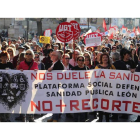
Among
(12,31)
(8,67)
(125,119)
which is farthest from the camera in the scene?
(12,31)

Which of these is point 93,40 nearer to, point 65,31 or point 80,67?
point 65,31

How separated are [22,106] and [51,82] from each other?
0.78 m

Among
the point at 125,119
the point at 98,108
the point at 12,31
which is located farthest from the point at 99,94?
the point at 12,31

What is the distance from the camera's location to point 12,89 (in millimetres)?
6789

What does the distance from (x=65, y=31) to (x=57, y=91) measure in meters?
2.88

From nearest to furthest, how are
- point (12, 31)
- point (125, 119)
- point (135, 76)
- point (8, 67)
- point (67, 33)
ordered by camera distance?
point (135, 76) → point (8, 67) → point (125, 119) → point (67, 33) → point (12, 31)

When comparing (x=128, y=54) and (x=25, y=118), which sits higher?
(x=128, y=54)

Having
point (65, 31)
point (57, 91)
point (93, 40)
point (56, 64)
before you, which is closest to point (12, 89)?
point (57, 91)

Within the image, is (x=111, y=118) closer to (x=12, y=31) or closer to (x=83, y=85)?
(x=83, y=85)

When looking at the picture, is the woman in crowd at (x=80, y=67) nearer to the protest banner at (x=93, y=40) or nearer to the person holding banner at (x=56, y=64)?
the person holding banner at (x=56, y=64)

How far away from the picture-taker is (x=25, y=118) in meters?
7.40

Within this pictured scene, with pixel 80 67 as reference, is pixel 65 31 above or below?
above

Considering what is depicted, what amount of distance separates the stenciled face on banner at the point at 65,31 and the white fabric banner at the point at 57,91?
2.62 metres

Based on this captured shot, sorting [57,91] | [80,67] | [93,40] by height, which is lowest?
[57,91]
